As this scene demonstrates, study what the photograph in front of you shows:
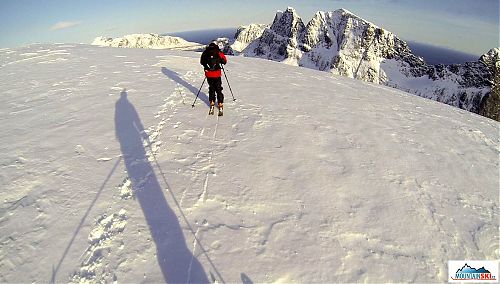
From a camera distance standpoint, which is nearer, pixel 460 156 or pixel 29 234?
pixel 29 234

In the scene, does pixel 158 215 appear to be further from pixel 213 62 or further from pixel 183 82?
pixel 183 82

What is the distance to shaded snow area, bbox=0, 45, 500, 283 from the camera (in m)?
4.69

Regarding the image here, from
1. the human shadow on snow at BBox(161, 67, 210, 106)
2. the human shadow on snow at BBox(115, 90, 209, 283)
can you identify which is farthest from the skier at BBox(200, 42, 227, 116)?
the human shadow on snow at BBox(115, 90, 209, 283)

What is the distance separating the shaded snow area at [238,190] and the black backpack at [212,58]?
1671mm

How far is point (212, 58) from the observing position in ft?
29.5

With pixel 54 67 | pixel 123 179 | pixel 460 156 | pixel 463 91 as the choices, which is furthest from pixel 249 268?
pixel 463 91

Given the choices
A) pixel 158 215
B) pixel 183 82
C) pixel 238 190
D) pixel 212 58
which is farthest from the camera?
pixel 183 82

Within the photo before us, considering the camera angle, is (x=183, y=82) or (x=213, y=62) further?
(x=183, y=82)

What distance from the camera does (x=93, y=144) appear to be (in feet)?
25.7

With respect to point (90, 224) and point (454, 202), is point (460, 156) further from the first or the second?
point (90, 224)

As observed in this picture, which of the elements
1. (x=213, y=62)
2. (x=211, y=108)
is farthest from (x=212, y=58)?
(x=211, y=108)

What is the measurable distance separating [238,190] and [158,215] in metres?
1.70

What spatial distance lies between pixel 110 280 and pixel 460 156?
361 inches

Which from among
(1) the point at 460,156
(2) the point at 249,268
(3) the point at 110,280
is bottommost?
(3) the point at 110,280
